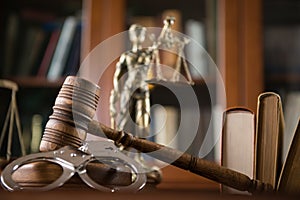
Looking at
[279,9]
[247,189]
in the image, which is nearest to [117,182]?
[247,189]

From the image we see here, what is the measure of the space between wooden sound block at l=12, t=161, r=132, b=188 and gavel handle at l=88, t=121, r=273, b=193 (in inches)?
2.6

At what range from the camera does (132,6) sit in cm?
207

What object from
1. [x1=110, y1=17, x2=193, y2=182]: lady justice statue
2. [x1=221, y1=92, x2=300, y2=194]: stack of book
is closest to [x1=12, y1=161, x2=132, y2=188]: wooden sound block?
[x1=221, y1=92, x2=300, y2=194]: stack of book

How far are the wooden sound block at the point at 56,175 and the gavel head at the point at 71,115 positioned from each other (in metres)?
0.06

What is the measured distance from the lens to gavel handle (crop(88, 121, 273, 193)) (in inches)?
33.5

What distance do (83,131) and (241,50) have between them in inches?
47.1

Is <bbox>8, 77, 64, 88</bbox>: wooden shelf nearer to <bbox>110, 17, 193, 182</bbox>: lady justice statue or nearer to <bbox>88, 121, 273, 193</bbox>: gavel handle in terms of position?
<bbox>110, 17, 193, 182</bbox>: lady justice statue

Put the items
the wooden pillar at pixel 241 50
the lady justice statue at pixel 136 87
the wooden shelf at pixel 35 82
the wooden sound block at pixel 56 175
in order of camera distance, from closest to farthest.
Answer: the wooden sound block at pixel 56 175, the lady justice statue at pixel 136 87, the wooden pillar at pixel 241 50, the wooden shelf at pixel 35 82

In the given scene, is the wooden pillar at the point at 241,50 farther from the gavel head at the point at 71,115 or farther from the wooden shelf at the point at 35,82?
the gavel head at the point at 71,115

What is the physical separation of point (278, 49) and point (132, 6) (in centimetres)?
54

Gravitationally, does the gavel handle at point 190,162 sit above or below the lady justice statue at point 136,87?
below

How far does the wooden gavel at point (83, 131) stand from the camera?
2.76 feet

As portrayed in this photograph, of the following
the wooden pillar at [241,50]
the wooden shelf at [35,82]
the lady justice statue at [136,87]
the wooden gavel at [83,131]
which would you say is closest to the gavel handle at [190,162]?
the wooden gavel at [83,131]

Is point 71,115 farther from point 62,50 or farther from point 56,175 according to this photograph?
point 62,50
